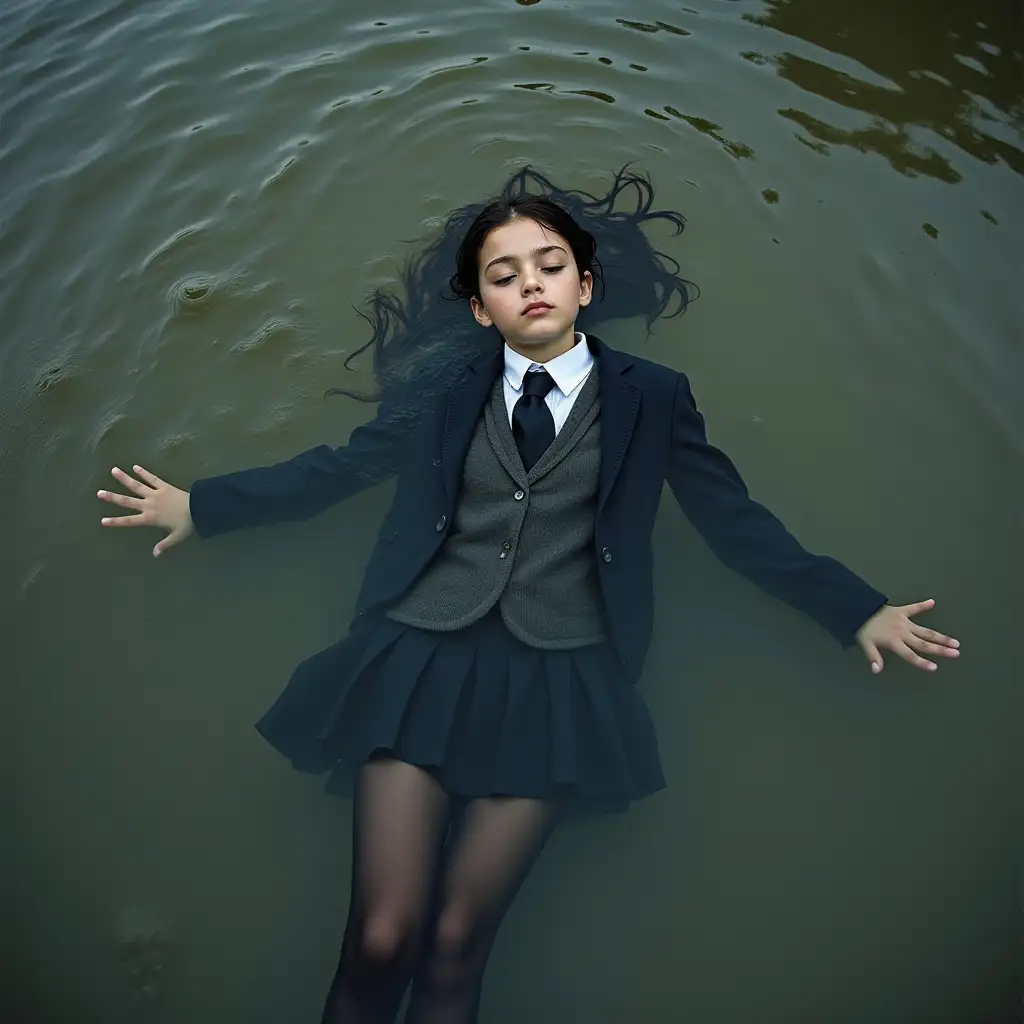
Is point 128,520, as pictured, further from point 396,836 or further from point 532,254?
point 532,254

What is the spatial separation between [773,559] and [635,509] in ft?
1.36

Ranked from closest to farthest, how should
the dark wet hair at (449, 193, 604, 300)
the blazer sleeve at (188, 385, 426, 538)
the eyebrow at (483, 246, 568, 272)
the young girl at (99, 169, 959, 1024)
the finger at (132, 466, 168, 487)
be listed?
the young girl at (99, 169, 959, 1024) < the eyebrow at (483, 246, 568, 272) < the dark wet hair at (449, 193, 604, 300) < the blazer sleeve at (188, 385, 426, 538) < the finger at (132, 466, 168, 487)

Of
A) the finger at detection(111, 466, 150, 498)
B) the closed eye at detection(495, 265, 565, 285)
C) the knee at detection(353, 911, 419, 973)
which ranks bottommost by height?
the knee at detection(353, 911, 419, 973)

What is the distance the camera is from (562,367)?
286 centimetres

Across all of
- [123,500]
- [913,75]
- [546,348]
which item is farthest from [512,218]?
[913,75]

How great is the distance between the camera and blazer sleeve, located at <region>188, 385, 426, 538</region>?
→ 320cm

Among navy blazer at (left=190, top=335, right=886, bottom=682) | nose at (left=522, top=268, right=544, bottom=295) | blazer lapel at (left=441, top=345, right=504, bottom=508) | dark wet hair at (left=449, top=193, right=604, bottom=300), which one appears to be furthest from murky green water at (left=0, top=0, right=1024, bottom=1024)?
nose at (left=522, top=268, right=544, bottom=295)

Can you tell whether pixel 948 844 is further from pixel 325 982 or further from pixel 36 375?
pixel 36 375

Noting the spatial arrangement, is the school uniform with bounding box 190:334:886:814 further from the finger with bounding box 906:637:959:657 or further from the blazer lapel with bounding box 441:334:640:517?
the finger with bounding box 906:637:959:657

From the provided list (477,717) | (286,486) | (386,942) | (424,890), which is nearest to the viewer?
(386,942)

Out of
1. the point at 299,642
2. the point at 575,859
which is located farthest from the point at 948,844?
the point at 299,642

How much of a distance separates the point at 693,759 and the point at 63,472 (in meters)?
2.27

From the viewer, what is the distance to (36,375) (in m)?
3.80

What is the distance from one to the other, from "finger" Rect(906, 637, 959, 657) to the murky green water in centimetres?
31
